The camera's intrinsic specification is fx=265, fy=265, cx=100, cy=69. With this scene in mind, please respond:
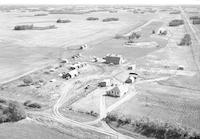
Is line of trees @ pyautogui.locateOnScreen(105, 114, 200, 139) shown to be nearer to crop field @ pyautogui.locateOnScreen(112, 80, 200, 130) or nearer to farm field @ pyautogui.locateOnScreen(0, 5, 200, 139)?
farm field @ pyautogui.locateOnScreen(0, 5, 200, 139)

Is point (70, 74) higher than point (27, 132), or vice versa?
point (70, 74)

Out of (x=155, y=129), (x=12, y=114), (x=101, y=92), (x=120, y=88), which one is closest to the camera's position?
(x=155, y=129)

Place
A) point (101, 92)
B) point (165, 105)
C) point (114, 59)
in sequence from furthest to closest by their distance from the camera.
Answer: point (114, 59)
point (101, 92)
point (165, 105)

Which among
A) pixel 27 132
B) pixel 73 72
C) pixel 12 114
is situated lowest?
pixel 27 132

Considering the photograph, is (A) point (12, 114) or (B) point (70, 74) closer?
(A) point (12, 114)

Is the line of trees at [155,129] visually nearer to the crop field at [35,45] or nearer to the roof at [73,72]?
the roof at [73,72]

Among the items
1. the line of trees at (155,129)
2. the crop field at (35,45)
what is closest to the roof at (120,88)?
the line of trees at (155,129)

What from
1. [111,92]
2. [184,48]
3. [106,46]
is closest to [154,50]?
[184,48]

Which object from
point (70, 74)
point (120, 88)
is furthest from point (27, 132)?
point (70, 74)

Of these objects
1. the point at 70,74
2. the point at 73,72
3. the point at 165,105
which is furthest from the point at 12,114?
the point at 165,105

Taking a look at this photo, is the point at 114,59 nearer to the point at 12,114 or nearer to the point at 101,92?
the point at 101,92

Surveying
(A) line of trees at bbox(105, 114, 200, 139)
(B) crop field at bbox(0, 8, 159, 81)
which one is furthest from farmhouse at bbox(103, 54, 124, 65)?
(A) line of trees at bbox(105, 114, 200, 139)
